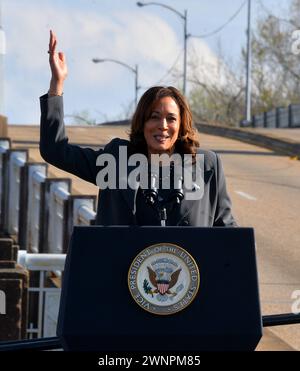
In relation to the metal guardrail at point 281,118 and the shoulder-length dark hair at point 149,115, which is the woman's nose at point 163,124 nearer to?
the shoulder-length dark hair at point 149,115

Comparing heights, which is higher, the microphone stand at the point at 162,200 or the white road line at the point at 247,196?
the microphone stand at the point at 162,200

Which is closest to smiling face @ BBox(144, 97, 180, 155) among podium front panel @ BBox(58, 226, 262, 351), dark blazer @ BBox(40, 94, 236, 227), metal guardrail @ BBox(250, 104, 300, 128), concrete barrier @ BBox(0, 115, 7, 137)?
dark blazer @ BBox(40, 94, 236, 227)

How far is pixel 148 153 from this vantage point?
15.2ft

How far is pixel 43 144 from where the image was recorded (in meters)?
4.56

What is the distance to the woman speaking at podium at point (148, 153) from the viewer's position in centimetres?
447

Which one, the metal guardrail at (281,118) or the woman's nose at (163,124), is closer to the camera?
the woman's nose at (163,124)

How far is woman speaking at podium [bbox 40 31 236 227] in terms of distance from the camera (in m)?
4.47

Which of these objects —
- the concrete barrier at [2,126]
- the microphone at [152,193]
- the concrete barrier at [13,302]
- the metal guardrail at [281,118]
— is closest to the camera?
the microphone at [152,193]

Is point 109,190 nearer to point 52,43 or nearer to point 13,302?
point 52,43

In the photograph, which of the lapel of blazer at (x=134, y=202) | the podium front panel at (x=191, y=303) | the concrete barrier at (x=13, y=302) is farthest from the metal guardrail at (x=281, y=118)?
the podium front panel at (x=191, y=303)

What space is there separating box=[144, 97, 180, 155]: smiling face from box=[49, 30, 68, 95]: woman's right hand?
0.33 metres

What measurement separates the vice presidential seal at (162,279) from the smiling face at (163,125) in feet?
2.05

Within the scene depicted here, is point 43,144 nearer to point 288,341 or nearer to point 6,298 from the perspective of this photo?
point 6,298

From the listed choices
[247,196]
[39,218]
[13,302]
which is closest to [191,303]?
[13,302]
